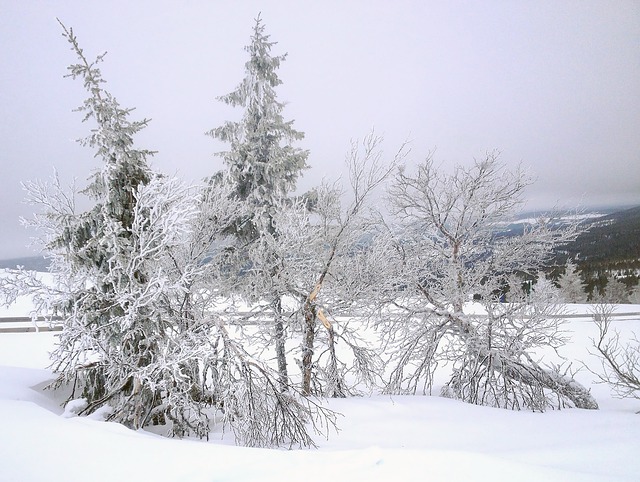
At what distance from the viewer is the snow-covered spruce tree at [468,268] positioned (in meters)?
9.69

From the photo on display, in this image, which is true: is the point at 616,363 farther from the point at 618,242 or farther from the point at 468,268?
the point at 618,242

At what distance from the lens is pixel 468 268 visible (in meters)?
10.8

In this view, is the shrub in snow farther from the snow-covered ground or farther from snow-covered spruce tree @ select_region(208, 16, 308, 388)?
snow-covered spruce tree @ select_region(208, 16, 308, 388)

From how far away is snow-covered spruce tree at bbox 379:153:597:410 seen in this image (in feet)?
31.8

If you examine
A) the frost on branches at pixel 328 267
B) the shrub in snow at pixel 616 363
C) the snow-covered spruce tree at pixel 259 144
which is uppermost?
the snow-covered spruce tree at pixel 259 144

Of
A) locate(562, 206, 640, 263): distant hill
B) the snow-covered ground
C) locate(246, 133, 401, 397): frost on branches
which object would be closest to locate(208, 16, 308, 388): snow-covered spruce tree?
locate(246, 133, 401, 397): frost on branches

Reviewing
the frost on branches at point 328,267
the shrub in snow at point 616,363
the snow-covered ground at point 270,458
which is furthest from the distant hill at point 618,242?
the snow-covered ground at point 270,458

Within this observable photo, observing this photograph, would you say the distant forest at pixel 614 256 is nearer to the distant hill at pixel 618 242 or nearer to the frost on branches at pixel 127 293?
the distant hill at pixel 618 242

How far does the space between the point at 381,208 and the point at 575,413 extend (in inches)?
264

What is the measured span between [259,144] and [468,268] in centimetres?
737

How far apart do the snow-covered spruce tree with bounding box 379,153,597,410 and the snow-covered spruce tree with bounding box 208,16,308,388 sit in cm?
355

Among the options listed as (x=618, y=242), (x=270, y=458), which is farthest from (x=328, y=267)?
(x=618, y=242)

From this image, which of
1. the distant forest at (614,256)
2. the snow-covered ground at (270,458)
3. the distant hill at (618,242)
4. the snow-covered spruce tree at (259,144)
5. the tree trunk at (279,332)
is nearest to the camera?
the snow-covered ground at (270,458)

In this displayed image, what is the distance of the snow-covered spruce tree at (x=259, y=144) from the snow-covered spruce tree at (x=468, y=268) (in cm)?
355
